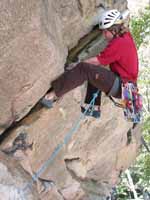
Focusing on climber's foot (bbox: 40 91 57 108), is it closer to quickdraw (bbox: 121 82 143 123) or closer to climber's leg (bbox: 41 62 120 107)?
climber's leg (bbox: 41 62 120 107)

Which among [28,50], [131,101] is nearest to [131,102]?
[131,101]

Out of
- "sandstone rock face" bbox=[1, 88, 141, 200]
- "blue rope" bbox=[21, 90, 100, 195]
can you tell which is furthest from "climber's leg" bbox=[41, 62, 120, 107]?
"blue rope" bbox=[21, 90, 100, 195]

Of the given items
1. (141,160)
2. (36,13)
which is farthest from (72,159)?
(141,160)

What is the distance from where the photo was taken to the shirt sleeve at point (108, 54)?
715 centimetres

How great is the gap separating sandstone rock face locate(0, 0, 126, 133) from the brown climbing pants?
0.56 feet

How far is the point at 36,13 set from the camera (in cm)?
635

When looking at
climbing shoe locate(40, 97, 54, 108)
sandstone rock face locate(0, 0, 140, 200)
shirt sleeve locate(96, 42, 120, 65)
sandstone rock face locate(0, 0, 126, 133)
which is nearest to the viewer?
sandstone rock face locate(0, 0, 126, 133)

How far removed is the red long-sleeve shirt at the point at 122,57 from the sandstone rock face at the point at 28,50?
29.8 inches

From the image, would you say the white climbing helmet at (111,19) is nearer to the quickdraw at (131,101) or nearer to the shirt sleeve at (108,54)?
the shirt sleeve at (108,54)

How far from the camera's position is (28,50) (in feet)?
21.5

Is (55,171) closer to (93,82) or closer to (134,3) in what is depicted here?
(93,82)

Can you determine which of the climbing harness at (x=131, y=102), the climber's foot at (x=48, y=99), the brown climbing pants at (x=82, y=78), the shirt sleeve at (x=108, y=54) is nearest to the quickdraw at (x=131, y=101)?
the climbing harness at (x=131, y=102)

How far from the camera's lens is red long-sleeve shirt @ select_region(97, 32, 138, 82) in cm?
717

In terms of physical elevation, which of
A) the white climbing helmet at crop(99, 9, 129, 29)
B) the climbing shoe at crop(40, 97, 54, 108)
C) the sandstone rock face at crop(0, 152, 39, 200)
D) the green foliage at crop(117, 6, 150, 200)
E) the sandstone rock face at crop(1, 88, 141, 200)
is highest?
the white climbing helmet at crop(99, 9, 129, 29)
